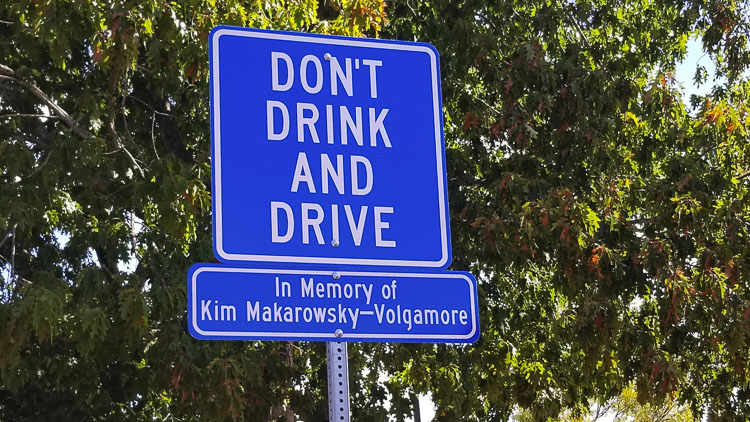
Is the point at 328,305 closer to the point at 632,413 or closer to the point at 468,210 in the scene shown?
the point at 468,210

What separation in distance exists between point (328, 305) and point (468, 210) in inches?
285

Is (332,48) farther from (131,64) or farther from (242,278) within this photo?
(131,64)

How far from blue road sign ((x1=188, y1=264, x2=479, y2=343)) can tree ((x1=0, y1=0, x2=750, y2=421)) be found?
4693 mm

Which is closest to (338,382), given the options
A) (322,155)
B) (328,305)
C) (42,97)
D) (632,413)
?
(328,305)

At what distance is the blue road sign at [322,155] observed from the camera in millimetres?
2701

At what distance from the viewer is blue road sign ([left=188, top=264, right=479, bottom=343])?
260 centimetres

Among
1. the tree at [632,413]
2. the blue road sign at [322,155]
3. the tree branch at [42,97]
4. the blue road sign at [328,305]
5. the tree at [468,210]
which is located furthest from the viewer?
the tree at [632,413]

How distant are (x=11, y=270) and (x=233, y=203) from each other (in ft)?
23.5

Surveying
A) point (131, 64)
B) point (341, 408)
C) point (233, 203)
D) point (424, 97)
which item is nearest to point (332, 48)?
point (424, 97)

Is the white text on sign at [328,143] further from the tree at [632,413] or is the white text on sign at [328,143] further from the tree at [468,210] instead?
the tree at [632,413]

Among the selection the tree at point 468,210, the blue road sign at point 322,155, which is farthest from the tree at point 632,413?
the blue road sign at point 322,155

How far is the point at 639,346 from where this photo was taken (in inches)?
374

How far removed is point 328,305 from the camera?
2.66 metres

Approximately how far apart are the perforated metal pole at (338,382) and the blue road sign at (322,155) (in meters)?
0.21
